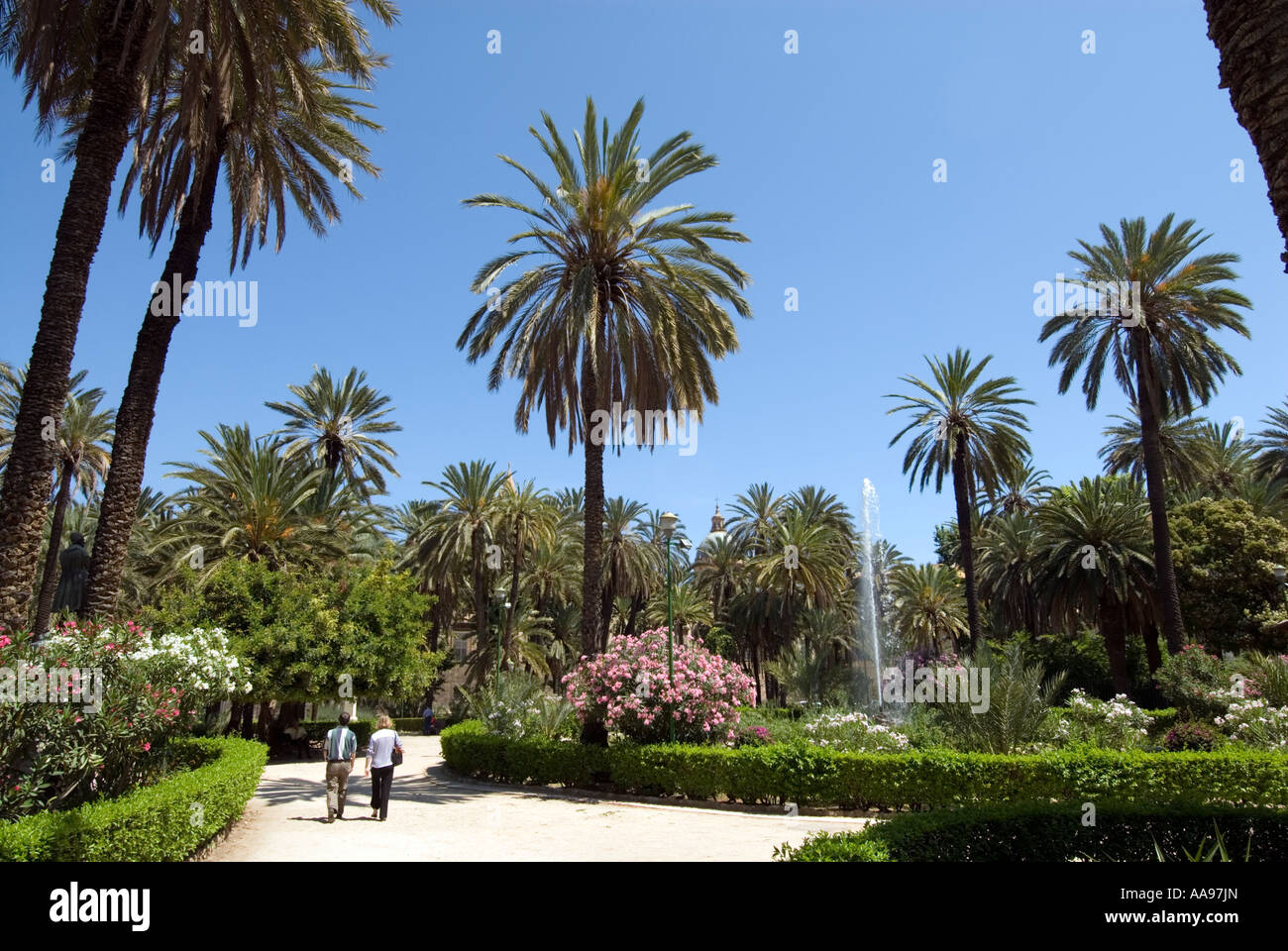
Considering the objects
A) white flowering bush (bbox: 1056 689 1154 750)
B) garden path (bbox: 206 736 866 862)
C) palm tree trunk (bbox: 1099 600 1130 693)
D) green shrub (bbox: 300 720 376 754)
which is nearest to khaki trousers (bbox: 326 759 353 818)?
garden path (bbox: 206 736 866 862)

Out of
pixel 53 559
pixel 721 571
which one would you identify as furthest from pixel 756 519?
pixel 53 559

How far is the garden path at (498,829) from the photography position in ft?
34.4

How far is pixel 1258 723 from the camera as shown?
15.7 meters

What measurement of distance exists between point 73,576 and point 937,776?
1532 centimetres

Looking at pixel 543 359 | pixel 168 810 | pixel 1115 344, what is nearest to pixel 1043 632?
pixel 1115 344

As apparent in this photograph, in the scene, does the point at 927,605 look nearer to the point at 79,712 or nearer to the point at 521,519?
the point at 521,519

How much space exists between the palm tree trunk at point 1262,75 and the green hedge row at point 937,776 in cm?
911

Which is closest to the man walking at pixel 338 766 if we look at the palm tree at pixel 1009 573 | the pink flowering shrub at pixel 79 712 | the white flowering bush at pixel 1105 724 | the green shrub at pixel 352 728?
the pink flowering shrub at pixel 79 712

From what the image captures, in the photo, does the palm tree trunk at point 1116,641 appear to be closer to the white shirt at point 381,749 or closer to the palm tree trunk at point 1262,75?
the white shirt at point 381,749

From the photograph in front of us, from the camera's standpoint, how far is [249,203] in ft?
53.5

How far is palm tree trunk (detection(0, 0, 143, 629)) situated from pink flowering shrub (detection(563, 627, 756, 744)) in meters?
10.5

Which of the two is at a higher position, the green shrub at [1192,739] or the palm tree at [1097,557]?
the palm tree at [1097,557]
